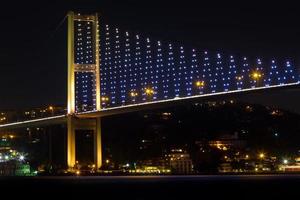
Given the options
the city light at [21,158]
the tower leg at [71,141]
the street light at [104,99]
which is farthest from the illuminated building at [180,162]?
the tower leg at [71,141]

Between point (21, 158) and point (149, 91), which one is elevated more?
point (149, 91)

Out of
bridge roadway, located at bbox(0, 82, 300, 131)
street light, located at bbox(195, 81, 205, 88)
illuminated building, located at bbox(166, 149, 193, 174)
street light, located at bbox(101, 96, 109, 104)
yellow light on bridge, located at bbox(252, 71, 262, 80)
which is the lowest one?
illuminated building, located at bbox(166, 149, 193, 174)

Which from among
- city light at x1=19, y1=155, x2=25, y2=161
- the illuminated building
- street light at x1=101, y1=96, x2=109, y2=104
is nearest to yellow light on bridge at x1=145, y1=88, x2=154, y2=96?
street light at x1=101, y1=96, x2=109, y2=104

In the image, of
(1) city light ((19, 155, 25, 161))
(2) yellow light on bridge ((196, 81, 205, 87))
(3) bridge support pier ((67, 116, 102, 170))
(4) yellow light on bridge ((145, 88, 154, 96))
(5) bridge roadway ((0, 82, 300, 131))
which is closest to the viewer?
(5) bridge roadway ((0, 82, 300, 131))

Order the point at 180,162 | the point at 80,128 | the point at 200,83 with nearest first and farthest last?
the point at 200,83, the point at 80,128, the point at 180,162

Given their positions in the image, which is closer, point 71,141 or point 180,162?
point 71,141

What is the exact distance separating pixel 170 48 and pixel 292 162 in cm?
1963

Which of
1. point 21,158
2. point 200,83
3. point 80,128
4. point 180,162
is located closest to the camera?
point 200,83

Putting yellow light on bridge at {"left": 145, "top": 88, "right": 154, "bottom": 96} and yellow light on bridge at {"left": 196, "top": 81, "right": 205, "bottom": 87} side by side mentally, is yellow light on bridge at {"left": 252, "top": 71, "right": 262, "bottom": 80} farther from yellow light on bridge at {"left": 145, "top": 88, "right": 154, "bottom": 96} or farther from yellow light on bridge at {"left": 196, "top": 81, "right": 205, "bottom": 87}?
yellow light on bridge at {"left": 145, "top": 88, "right": 154, "bottom": 96}

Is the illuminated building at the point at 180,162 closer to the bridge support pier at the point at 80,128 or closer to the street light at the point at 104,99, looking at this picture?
the street light at the point at 104,99

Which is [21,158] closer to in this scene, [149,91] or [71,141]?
[71,141]

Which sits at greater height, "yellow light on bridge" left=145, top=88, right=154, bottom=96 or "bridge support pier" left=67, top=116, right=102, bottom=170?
"yellow light on bridge" left=145, top=88, right=154, bottom=96

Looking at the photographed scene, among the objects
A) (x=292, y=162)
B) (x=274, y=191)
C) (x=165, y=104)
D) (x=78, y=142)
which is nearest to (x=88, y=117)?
(x=165, y=104)

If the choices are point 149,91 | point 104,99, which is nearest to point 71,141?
point 104,99
